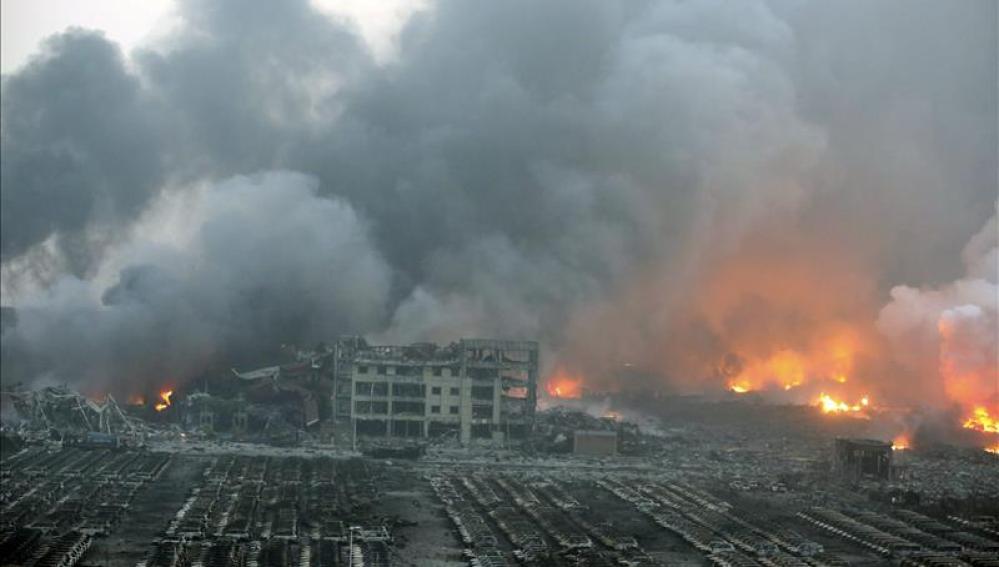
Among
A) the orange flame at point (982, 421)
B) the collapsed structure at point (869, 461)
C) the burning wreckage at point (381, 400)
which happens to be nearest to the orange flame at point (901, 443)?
the orange flame at point (982, 421)

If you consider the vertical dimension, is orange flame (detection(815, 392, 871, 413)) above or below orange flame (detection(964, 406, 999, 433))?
above

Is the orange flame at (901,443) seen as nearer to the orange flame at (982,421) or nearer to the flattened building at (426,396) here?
the orange flame at (982,421)

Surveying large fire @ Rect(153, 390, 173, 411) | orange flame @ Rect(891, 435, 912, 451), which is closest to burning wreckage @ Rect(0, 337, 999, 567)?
large fire @ Rect(153, 390, 173, 411)

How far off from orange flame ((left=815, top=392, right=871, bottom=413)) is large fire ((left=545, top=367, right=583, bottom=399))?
45.2 ft

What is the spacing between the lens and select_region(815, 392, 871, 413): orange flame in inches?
2516

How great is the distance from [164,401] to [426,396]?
13634 mm

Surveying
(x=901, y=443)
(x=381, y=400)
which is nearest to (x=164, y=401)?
(x=381, y=400)

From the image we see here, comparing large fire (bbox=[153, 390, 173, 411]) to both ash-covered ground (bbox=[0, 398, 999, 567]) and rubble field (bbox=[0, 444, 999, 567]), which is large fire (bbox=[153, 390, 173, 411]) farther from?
rubble field (bbox=[0, 444, 999, 567])

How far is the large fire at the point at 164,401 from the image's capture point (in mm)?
59138

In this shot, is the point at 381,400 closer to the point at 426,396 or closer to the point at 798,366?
the point at 426,396

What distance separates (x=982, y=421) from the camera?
55406 millimetres

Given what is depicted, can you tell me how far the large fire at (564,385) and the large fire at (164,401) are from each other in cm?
2174

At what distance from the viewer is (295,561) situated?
30125 millimetres

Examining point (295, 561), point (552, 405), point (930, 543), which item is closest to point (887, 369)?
point (552, 405)
